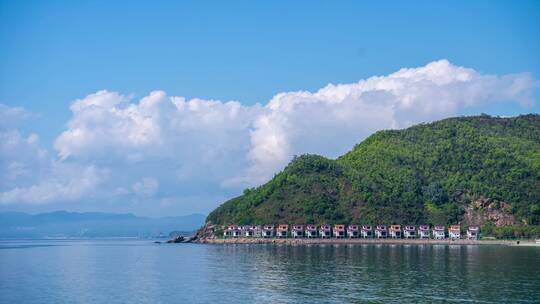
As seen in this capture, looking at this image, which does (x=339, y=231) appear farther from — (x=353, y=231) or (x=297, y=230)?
(x=297, y=230)

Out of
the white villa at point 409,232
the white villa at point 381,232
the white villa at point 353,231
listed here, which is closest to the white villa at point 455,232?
the white villa at point 409,232

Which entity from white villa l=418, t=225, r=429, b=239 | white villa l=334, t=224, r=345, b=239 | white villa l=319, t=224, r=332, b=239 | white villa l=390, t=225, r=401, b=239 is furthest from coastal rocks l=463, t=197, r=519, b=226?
white villa l=319, t=224, r=332, b=239

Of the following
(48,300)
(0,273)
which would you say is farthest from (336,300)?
(0,273)

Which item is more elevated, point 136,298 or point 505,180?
point 505,180

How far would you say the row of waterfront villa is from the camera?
18212cm

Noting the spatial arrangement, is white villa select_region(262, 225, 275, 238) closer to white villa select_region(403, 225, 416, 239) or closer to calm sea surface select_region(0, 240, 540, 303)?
white villa select_region(403, 225, 416, 239)

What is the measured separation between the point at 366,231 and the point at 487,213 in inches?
1431

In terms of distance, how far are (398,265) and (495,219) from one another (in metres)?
101

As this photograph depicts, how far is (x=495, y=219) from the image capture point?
184 meters

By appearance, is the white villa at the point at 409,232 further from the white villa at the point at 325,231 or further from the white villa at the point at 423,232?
the white villa at the point at 325,231

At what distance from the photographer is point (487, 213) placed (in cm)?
18762

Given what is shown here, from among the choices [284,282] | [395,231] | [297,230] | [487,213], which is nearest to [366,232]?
[395,231]

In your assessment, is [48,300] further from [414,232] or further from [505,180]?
[505,180]

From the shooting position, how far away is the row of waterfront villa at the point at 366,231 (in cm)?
18212
